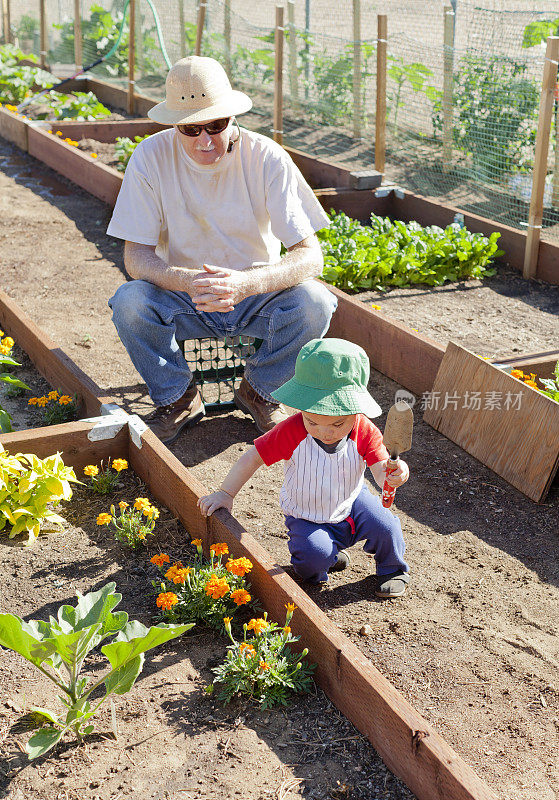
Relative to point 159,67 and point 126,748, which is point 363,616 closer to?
point 126,748

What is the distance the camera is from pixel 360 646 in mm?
2713

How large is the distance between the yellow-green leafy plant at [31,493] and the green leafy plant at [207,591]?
23.1 inches

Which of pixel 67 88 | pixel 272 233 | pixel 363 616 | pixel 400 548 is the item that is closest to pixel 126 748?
pixel 363 616

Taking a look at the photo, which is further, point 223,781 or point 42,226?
point 42,226

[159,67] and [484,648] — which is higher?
[159,67]

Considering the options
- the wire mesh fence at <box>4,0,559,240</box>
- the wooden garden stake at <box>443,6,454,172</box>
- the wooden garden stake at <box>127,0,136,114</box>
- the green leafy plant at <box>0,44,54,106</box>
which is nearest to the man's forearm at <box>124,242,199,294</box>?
the wire mesh fence at <box>4,0,559,240</box>

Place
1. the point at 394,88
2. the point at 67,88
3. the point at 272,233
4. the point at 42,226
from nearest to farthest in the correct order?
the point at 272,233
the point at 42,226
the point at 394,88
the point at 67,88

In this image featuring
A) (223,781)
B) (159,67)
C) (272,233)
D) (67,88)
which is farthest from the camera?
(159,67)

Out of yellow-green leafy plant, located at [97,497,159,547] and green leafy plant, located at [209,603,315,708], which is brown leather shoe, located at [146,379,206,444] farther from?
green leafy plant, located at [209,603,315,708]

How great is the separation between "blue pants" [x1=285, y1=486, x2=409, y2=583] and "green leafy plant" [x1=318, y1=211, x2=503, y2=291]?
2737mm

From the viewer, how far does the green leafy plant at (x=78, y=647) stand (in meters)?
2.12

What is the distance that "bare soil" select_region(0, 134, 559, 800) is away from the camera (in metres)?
2.17

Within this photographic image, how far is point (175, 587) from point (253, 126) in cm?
862

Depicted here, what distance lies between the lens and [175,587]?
279 centimetres
